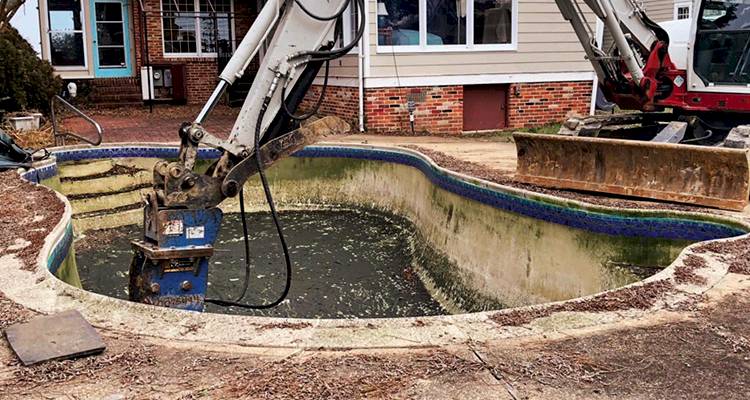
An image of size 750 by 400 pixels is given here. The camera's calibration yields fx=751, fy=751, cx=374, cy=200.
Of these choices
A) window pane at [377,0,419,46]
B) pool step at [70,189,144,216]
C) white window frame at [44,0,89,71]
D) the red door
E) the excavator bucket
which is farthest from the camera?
white window frame at [44,0,89,71]

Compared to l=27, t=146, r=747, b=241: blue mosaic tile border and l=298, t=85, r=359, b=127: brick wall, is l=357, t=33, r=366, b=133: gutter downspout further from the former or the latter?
l=27, t=146, r=747, b=241: blue mosaic tile border

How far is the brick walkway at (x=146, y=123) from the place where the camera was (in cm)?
1356

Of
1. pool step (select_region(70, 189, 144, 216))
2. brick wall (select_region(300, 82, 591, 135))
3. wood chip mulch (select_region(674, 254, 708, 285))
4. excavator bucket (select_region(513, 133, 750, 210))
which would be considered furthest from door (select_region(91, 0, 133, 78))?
wood chip mulch (select_region(674, 254, 708, 285))

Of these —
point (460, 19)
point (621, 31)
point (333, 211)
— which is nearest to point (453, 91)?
point (460, 19)

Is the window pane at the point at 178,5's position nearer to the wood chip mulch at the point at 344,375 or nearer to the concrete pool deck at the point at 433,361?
the concrete pool deck at the point at 433,361

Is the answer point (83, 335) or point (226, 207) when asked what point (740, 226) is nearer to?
point (83, 335)

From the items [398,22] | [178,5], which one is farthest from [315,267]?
[178,5]

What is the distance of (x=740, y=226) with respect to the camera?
582 centimetres

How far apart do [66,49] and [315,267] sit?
524 inches

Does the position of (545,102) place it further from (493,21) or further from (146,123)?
(146,123)

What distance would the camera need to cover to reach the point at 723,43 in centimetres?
830

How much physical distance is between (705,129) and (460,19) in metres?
6.12

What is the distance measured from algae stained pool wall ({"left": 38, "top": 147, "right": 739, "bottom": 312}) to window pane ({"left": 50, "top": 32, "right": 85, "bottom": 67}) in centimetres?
867

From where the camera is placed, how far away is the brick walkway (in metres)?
13.6
